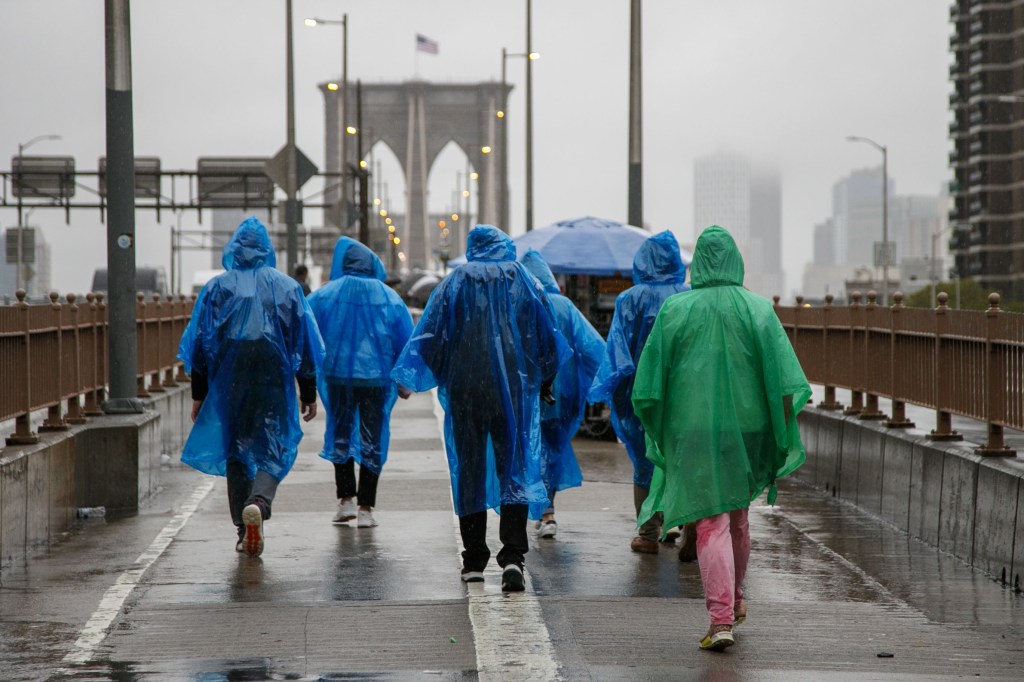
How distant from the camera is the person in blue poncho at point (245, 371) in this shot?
31.6 feet

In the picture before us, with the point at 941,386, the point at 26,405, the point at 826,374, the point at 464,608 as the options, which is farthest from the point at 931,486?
the point at 26,405

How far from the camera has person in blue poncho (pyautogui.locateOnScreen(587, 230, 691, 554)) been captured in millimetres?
9734

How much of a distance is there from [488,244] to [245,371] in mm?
1892

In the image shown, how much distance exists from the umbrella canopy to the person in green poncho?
34.2 ft

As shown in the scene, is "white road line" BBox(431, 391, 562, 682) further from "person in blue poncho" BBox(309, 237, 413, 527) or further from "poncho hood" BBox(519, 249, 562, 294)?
"poncho hood" BBox(519, 249, 562, 294)

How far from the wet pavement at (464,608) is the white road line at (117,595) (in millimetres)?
20

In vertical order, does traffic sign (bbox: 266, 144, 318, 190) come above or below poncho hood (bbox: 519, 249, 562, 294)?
above

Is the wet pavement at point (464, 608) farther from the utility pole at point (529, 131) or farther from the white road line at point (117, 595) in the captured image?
the utility pole at point (529, 131)

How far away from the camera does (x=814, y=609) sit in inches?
304

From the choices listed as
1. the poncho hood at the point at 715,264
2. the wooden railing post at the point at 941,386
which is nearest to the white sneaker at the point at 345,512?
the wooden railing post at the point at 941,386

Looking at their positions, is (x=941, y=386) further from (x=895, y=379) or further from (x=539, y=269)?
(x=539, y=269)

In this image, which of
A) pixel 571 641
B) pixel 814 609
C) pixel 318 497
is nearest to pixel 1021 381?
pixel 814 609

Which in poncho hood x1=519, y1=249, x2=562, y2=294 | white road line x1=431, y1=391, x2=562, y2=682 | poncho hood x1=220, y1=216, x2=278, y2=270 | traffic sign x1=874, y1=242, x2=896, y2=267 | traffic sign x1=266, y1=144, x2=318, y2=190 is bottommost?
white road line x1=431, y1=391, x2=562, y2=682

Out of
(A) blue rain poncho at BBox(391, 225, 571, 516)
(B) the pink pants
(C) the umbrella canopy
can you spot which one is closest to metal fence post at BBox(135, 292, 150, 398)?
(C) the umbrella canopy
